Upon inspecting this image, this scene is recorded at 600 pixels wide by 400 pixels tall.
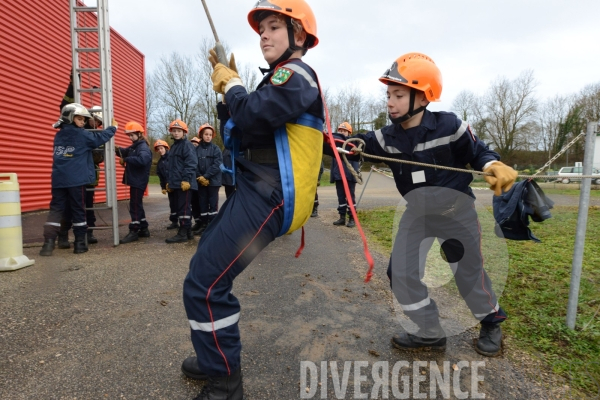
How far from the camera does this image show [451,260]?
2.88 meters

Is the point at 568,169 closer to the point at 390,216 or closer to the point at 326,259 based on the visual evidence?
the point at 390,216

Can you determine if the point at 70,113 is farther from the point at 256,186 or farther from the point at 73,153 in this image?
the point at 256,186

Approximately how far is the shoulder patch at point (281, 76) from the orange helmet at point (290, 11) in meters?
0.38

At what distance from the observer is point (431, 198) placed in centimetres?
277

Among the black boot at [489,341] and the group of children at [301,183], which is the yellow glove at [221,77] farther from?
the black boot at [489,341]

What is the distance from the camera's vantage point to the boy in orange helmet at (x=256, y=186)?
192 centimetres

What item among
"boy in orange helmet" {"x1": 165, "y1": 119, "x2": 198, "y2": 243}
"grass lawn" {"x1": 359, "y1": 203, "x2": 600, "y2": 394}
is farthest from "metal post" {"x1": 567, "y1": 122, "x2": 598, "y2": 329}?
"boy in orange helmet" {"x1": 165, "y1": 119, "x2": 198, "y2": 243}

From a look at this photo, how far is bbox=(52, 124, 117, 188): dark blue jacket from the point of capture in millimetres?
5695

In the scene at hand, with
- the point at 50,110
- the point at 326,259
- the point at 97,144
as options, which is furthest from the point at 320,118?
the point at 50,110

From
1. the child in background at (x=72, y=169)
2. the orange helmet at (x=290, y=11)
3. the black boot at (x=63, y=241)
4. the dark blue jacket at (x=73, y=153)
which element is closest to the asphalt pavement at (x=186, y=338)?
the child in background at (x=72, y=169)

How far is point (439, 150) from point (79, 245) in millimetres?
5518

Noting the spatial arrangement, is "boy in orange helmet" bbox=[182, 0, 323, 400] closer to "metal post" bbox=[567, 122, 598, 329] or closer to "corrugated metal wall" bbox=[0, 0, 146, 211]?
"metal post" bbox=[567, 122, 598, 329]

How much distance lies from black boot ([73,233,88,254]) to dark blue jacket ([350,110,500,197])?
15.8 feet

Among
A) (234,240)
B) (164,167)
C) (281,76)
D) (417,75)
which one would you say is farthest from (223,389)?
(164,167)
